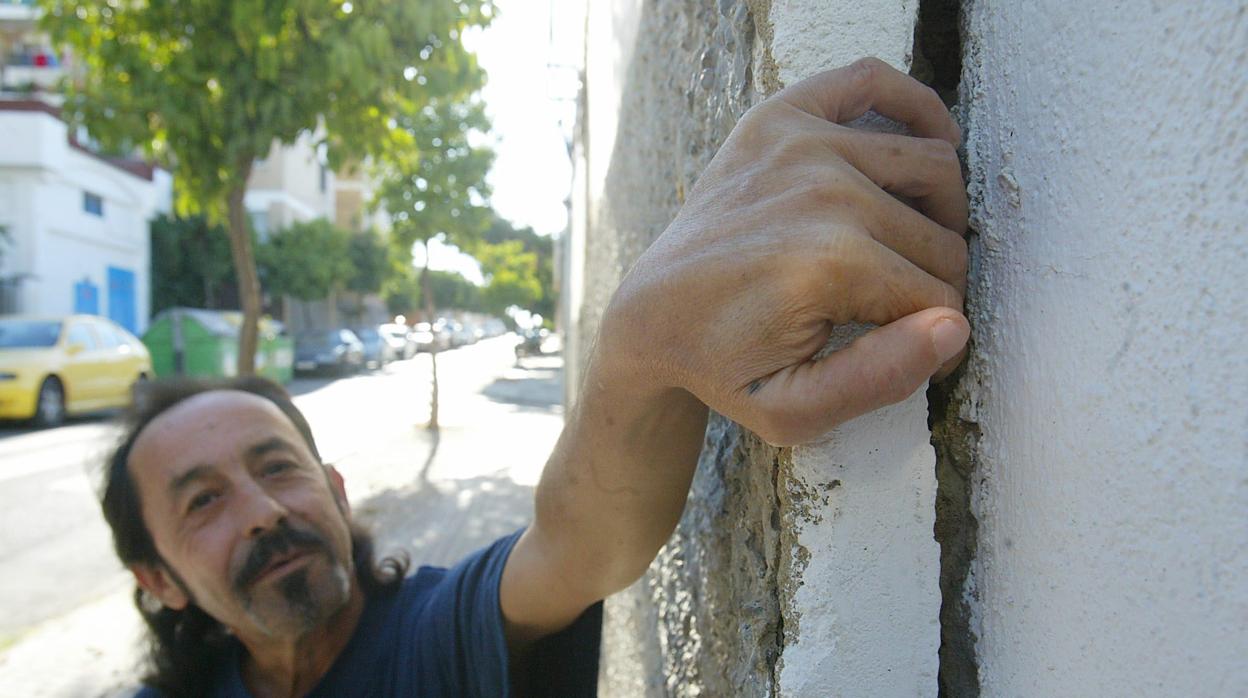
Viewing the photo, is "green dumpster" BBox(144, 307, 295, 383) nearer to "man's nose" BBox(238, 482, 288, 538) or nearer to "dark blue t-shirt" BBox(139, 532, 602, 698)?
"man's nose" BBox(238, 482, 288, 538)

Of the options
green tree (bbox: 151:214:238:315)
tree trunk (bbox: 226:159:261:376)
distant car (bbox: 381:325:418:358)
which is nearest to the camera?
tree trunk (bbox: 226:159:261:376)

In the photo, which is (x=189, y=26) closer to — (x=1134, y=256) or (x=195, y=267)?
(x=1134, y=256)

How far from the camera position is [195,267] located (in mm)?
22688

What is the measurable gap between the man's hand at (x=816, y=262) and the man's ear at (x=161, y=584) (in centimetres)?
164

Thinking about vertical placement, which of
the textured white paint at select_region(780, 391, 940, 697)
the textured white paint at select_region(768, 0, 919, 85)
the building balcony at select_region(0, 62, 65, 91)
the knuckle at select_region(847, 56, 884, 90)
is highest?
the building balcony at select_region(0, 62, 65, 91)

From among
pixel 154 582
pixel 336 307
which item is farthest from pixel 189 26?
pixel 336 307

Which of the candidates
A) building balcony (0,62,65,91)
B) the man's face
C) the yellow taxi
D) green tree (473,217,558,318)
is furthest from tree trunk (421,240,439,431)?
green tree (473,217,558,318)

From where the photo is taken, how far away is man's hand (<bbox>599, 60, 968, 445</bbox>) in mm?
744

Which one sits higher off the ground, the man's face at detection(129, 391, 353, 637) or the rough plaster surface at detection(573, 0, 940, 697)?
the rough plaster surface at detection(573, 0, 940, 697)

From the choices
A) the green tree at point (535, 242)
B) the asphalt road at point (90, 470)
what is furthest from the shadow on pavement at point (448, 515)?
the green tree at point (535, 242)

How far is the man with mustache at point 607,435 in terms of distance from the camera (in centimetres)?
76

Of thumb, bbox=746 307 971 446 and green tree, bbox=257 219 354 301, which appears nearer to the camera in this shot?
thumb, bbox=746 307 971 446

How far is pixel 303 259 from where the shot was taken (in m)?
25.5

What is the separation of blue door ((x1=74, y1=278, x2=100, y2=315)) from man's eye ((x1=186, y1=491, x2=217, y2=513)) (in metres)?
20.0
